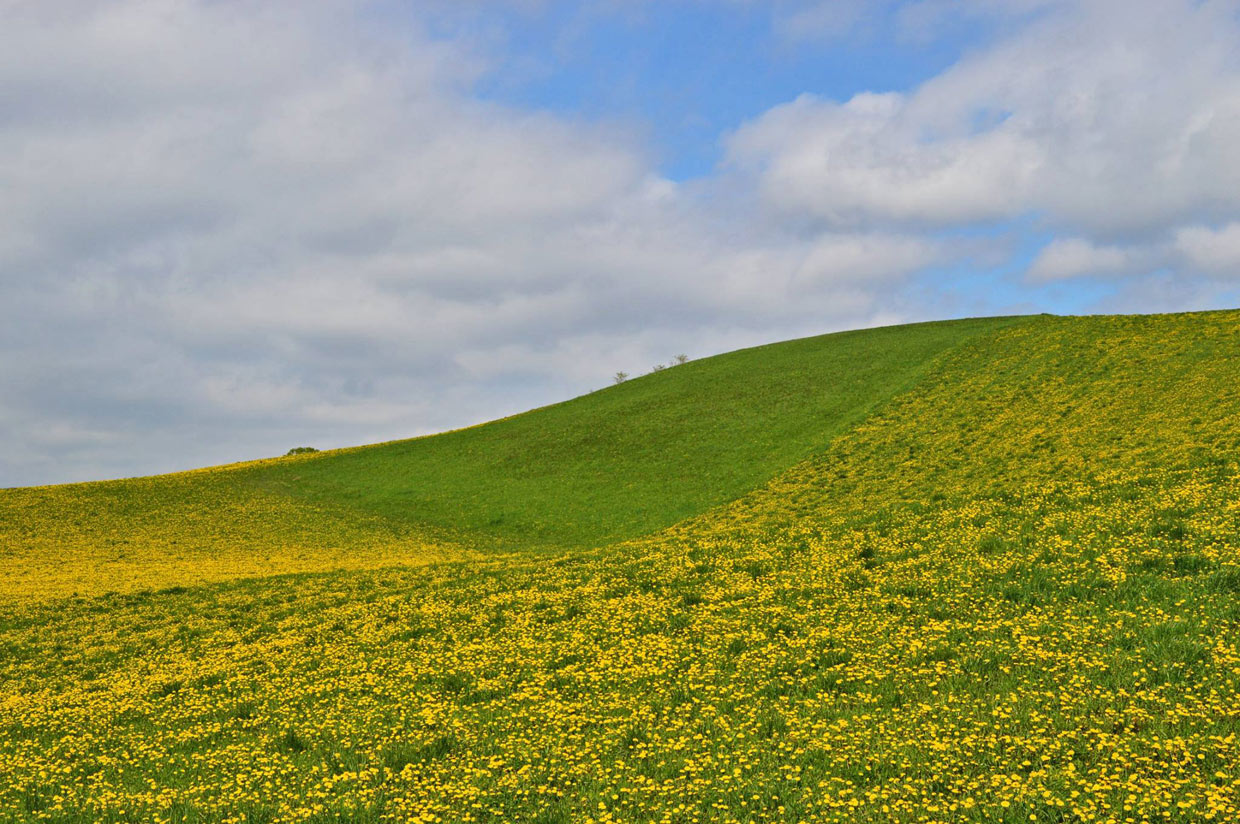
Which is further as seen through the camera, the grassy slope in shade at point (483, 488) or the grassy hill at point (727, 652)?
the grassy slope in shade at point (483, 488)

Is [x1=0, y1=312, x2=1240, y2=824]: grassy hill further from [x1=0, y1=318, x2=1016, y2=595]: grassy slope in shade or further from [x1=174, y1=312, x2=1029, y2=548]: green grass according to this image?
[x1=174, y1=312, x2=1029, y2=548]: green grass

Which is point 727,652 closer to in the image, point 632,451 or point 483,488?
point 483,488

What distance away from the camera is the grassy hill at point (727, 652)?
11344mm

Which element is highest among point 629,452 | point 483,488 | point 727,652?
point 629,452

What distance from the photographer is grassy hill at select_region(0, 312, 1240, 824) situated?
1134 centimetres

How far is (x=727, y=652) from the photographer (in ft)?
56.0

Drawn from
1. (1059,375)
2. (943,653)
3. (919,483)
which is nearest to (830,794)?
(943,653)

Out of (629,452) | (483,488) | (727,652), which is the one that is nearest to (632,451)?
(629,452)

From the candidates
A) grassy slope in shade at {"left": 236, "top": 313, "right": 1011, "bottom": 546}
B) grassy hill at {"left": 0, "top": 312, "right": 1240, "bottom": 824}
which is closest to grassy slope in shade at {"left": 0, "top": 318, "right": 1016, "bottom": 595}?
grassy slope in shade at {"left": 236, "top": 313, "right": 1011, "bottom": 546}

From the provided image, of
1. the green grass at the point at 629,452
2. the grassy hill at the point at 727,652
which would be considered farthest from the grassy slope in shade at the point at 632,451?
the grassy hill at the point at 727,652

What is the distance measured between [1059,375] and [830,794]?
157 feet

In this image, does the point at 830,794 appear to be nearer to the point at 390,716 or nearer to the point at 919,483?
the point at 390,716

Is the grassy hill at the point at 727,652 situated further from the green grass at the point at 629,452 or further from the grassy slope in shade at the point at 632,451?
the green grass at the point at 629,452

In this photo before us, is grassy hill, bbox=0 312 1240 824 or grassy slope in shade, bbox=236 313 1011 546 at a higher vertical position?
grassy slope in shade, bbox=236 313 1011 546
